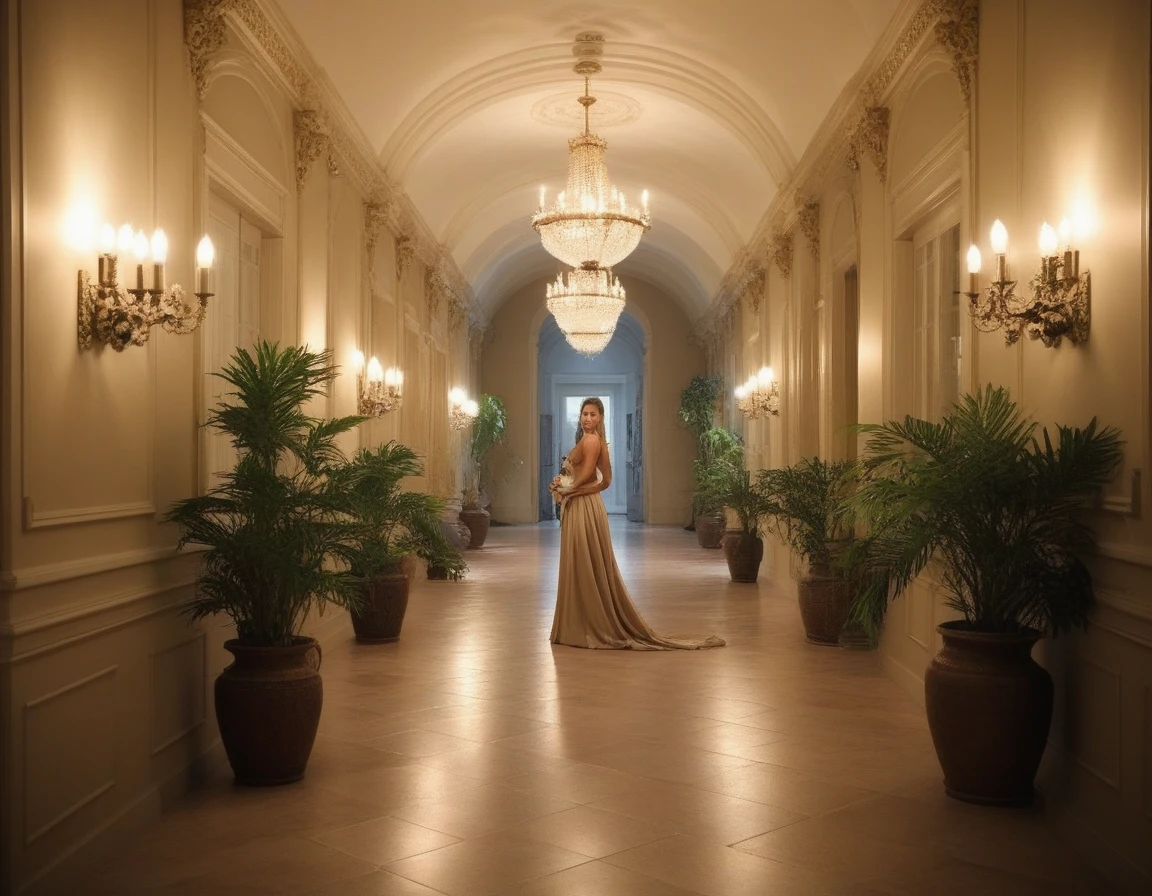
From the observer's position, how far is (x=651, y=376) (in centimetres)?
2586

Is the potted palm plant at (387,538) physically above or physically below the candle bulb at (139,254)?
below

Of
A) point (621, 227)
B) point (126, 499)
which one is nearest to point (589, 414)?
point (621, 227)

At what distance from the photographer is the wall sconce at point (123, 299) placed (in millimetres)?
4484

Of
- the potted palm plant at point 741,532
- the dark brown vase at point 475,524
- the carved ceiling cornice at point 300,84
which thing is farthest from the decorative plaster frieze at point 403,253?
the dark brown vase at point 475,524

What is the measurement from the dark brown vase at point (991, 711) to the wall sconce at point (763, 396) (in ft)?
28.5

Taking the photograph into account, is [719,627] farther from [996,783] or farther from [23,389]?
[23,389]

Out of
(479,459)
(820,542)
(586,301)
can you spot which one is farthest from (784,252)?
(479,459)

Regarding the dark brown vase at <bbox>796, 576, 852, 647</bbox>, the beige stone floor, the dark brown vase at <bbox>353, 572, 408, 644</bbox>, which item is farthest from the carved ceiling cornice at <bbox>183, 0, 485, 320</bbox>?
the dark brown vase at <bbox>796, 576, 852, 647</bbox>

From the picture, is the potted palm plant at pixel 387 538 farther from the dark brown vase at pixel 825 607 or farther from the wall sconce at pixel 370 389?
the dark brown vase at pixel 825 607

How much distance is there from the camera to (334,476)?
5.78 meters

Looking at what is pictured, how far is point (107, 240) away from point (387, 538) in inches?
192

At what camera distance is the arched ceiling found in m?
9.14

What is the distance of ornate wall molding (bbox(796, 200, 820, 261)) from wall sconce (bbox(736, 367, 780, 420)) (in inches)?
96.0

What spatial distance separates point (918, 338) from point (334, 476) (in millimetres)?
4215
